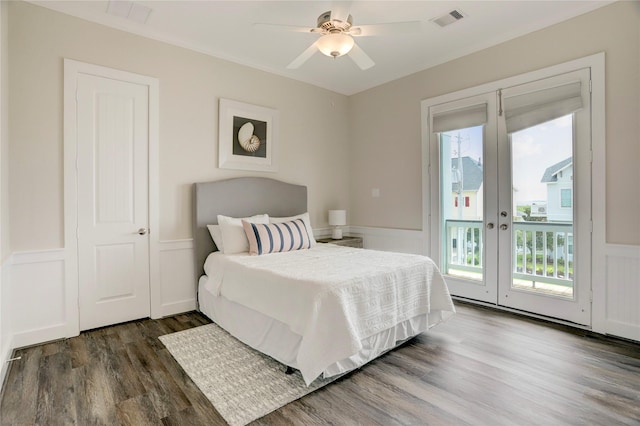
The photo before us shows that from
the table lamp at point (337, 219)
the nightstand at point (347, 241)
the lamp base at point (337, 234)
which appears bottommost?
the nightstand at point (347, 241)

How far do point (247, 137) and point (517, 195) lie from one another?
Answer: 10.0 feet

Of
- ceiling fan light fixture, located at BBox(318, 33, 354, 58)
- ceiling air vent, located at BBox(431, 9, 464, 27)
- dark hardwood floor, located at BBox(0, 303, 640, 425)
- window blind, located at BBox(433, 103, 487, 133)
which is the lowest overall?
dark hardwood floor, located at BBox(0, 303, 640, 425)

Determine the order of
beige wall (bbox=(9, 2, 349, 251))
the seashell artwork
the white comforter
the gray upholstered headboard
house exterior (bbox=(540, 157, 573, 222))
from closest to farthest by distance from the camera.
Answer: the white comforter < beige wall (bbox=(9, 2, 349, 251)) < house exterior (bbox=(540, 157, 573, 222)) < the gray upholstered headboard < the seashell artwork

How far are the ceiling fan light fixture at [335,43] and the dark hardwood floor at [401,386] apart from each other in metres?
2.41

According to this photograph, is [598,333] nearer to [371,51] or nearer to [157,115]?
[371,51]

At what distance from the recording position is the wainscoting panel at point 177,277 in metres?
3.30

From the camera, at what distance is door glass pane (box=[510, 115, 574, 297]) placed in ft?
9.86

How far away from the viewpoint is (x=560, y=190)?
9.93 ft

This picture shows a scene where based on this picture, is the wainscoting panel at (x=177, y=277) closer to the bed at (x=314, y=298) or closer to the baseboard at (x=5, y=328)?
the bed at (x=314, y=298)

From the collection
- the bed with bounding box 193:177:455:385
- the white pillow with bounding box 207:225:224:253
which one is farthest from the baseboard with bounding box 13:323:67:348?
the white pillow with bounding box 207:225:224:253

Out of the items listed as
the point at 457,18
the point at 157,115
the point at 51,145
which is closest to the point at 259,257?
the point at 157,115

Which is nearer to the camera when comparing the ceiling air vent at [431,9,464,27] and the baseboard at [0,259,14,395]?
the baseboard at [0,259,14,395]

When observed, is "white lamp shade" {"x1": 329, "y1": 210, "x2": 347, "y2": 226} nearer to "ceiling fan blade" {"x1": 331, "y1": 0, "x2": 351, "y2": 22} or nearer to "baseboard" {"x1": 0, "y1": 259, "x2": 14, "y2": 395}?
"ceiling fan blade" {"x1": 331, "y1": 0, "x2": 351, "y2": 22}

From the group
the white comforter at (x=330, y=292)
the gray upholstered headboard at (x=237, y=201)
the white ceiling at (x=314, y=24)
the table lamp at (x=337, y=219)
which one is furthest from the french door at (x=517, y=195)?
the gray upholstered headboard at (x=237, y=201)
